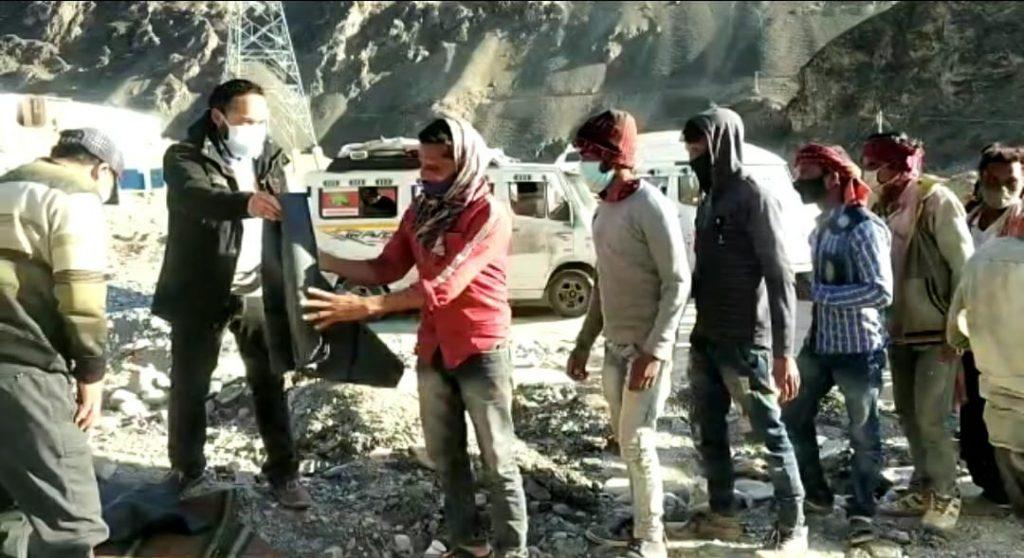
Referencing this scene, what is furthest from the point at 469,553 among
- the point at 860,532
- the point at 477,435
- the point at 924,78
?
the point at 924,78

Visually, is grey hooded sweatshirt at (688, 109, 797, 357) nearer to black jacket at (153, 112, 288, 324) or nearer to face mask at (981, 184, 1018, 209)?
face mask at (981, 184, 1018, 209)

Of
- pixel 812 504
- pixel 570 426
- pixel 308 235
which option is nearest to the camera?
pixel 308 235

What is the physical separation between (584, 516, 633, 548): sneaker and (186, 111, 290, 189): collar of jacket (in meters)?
1.95

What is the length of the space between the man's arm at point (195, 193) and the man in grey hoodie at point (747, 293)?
1697mm

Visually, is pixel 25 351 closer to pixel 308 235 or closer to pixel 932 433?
pixel 308 235

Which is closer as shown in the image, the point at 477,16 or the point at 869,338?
the point at 869,338

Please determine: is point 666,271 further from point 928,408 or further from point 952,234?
point 928,408

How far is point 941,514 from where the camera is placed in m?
4.00

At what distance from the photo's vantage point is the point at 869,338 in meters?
3.76

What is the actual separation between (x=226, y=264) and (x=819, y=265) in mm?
2386

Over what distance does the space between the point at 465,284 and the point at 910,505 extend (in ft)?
7.84

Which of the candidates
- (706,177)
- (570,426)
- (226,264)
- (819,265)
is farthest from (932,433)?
(226,264)

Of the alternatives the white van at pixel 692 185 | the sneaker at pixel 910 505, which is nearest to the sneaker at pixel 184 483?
the sneaker at pixel 910 505

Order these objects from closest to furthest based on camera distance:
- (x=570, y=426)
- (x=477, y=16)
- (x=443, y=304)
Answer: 1. (x=443, y=304)
2. (x=570, y=426)
3. (x=477, y=16)
